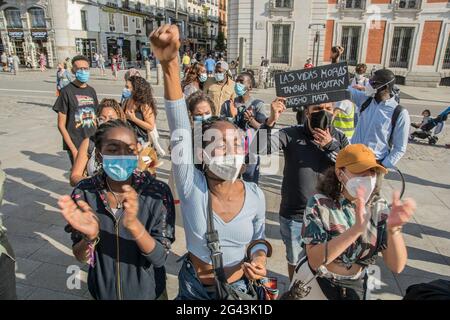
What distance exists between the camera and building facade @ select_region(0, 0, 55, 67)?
31.4 metres

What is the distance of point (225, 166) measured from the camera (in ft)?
6.11

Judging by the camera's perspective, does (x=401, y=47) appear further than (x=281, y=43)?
No

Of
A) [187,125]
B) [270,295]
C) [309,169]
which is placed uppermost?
[187,125]

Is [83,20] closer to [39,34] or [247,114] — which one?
[39,34]

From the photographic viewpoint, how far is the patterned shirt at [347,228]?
1786 millimetres

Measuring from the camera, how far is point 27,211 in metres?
4.71

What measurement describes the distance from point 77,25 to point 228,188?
3674cm

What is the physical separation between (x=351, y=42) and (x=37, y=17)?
95.3 ft

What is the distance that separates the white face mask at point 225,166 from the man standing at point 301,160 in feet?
3.32

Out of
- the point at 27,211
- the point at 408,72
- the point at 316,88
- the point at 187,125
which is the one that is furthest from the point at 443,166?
the point at 408,72

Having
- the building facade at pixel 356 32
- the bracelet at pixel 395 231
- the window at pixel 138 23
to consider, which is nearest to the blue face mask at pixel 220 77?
the bracelet at pixel 395 231

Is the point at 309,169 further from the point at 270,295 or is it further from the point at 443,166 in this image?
the point at 443,166

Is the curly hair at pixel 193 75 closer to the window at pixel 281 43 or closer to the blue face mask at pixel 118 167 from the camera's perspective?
the blue face mask at pixel 118 167

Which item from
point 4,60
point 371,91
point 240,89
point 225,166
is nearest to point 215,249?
point 225,166
